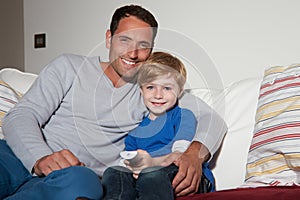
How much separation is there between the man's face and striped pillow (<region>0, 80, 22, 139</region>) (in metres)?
0.44

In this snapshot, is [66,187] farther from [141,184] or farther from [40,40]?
[40,40]

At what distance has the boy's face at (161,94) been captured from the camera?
3.82 feet

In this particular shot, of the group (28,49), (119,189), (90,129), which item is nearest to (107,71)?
(90,129)

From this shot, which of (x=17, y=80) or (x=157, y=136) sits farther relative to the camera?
(x=17, y=80)

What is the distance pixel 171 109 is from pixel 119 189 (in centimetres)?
25

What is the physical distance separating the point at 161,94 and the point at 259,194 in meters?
0.34

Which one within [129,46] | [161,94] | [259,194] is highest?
[129,46]

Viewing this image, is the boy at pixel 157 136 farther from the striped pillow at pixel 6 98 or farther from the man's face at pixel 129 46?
the striped pillow at pixel 6 98

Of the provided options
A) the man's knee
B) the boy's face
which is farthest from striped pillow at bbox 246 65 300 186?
the man's knee

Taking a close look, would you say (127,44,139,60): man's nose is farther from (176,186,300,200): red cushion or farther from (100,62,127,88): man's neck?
(176,186,300,200): red cushion

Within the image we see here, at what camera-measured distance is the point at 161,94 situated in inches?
46.6

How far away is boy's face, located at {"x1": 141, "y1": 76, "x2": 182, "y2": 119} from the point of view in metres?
1.16

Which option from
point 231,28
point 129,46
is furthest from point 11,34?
point 129,46

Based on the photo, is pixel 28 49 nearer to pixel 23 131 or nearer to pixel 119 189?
pixel 23 131
